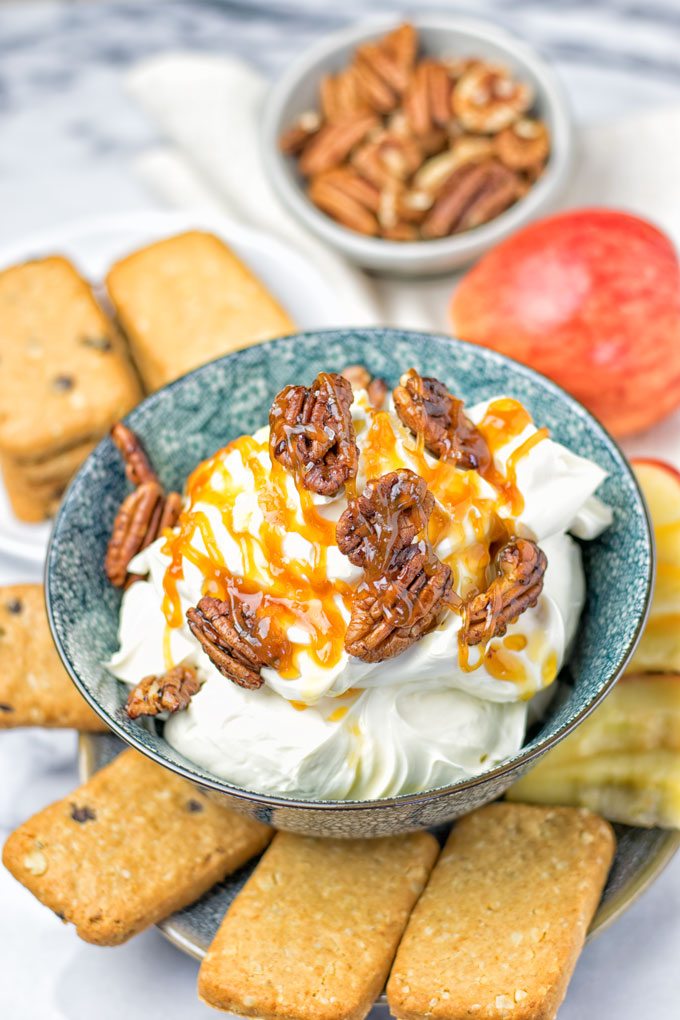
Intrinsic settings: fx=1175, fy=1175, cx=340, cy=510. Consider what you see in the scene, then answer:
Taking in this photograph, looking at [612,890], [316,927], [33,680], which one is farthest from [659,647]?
[33,680]

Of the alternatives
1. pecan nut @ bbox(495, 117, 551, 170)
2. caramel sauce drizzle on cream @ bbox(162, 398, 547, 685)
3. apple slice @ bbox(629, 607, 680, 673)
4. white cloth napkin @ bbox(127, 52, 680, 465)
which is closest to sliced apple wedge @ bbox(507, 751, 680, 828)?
apple slice @ bbox(629, 607, 680, 673)

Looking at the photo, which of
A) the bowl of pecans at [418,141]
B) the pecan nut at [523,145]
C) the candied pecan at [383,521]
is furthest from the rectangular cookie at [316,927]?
the pecan nut at [523,145]

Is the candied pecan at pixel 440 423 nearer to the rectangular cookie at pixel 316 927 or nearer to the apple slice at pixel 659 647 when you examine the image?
the apple slice at pixel 659 647

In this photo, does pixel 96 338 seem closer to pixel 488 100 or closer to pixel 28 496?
pixel 28 496

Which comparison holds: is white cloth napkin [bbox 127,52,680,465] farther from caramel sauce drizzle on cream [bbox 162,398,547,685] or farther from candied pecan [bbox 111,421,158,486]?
caramel sauce drizzle on cream [bbox 162,398,547,685]

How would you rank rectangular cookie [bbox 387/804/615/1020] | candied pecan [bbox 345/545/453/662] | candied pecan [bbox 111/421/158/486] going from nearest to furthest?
candied pecan [bbox 345/545/453/662]
rectangular cookie [bbox 387/804/615/1020]
candied pecan [bbox 111/421/158/486]
